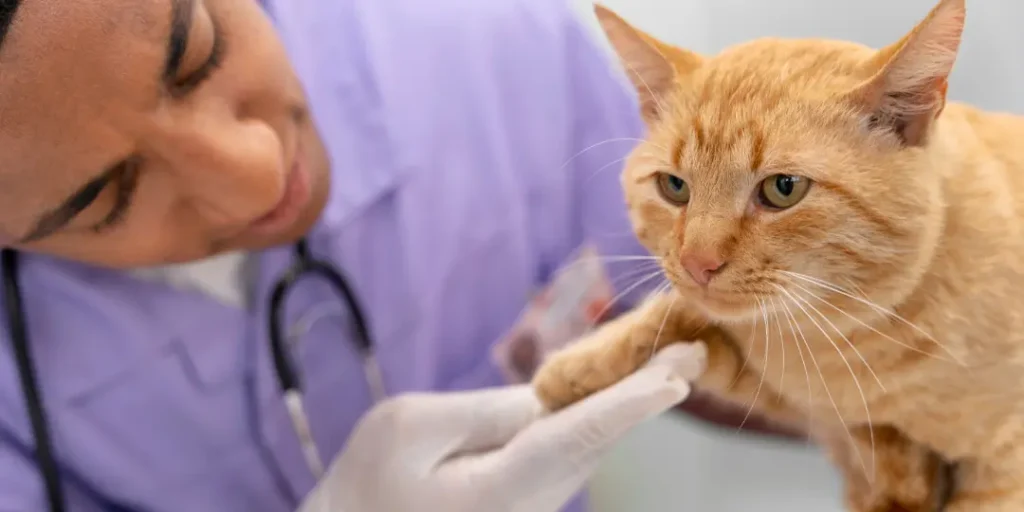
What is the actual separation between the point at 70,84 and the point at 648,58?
1.29 ft

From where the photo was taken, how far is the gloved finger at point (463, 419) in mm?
694

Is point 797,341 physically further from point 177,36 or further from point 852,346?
point 177,36

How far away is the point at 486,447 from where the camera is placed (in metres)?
0.72

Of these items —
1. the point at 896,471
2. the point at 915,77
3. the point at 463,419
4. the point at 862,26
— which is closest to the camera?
the point at 915,77

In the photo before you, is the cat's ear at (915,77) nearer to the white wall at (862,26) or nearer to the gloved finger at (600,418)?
the gloved finger at (600,418)

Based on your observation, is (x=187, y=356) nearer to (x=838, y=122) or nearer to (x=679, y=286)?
(x=679, y=286)

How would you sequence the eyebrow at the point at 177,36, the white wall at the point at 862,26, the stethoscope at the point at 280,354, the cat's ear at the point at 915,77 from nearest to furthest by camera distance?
the cat's ear at the point at 915,77 → the eyebrow at the point at 177,36 → the stethoscope at the point at 280,354 → the white wall at the point at 862,26

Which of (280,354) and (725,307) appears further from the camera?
(280,354)

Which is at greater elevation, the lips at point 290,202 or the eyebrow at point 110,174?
the eyebrow at point 110,174

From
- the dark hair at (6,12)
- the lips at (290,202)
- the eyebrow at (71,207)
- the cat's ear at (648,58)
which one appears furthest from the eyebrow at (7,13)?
the cat's ear at (648,58)

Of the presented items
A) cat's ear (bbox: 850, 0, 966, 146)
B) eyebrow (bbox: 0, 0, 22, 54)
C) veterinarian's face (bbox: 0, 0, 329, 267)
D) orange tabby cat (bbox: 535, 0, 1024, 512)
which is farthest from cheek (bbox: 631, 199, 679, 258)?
eyebrow (bbox: 0, 0, 22, 54)

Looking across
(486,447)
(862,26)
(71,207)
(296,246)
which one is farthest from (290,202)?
(862,26)

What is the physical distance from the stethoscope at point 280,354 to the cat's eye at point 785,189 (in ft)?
1.43

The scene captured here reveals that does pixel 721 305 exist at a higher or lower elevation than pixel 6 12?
lower
